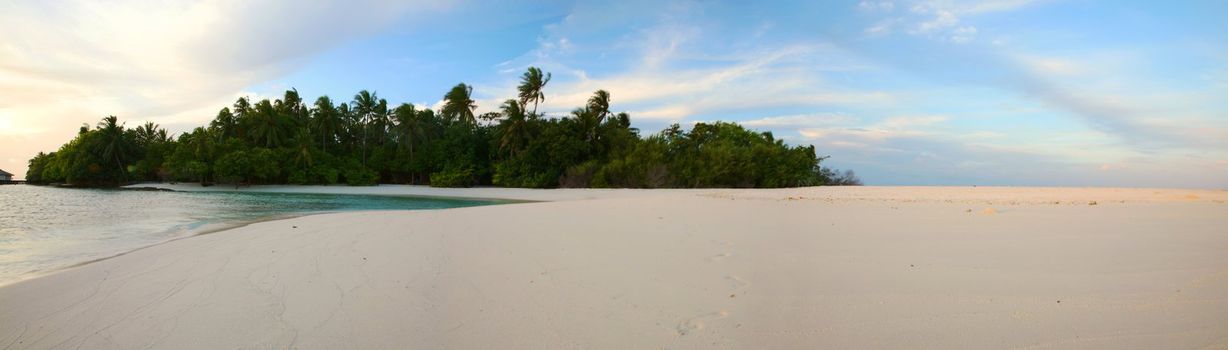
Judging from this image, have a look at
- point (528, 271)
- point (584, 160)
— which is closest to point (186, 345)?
point (528, 271)

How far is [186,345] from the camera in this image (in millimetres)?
2516

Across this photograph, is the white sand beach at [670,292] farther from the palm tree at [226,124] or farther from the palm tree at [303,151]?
the palm tree at [226,124]

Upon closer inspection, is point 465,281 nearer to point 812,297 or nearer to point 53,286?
point 812,297

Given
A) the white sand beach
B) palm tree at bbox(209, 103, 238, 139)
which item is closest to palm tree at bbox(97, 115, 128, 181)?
palm tree at bbox(209, 103, 238, 139)

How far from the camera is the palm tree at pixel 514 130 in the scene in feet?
109

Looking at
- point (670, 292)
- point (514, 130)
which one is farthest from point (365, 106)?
point (670, 292)

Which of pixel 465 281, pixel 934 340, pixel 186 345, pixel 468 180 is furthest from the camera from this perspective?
pixel 468 180

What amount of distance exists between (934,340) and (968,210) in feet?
20.6

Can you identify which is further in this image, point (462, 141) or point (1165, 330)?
point (462, 141)

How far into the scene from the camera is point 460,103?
127 feet

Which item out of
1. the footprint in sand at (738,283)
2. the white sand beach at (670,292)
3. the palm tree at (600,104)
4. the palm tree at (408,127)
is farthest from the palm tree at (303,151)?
the footprint in sand at (738,283)

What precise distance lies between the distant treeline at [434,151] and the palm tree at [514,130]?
2.9 inches

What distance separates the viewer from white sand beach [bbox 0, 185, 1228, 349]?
2383mm

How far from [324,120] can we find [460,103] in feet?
41.7
